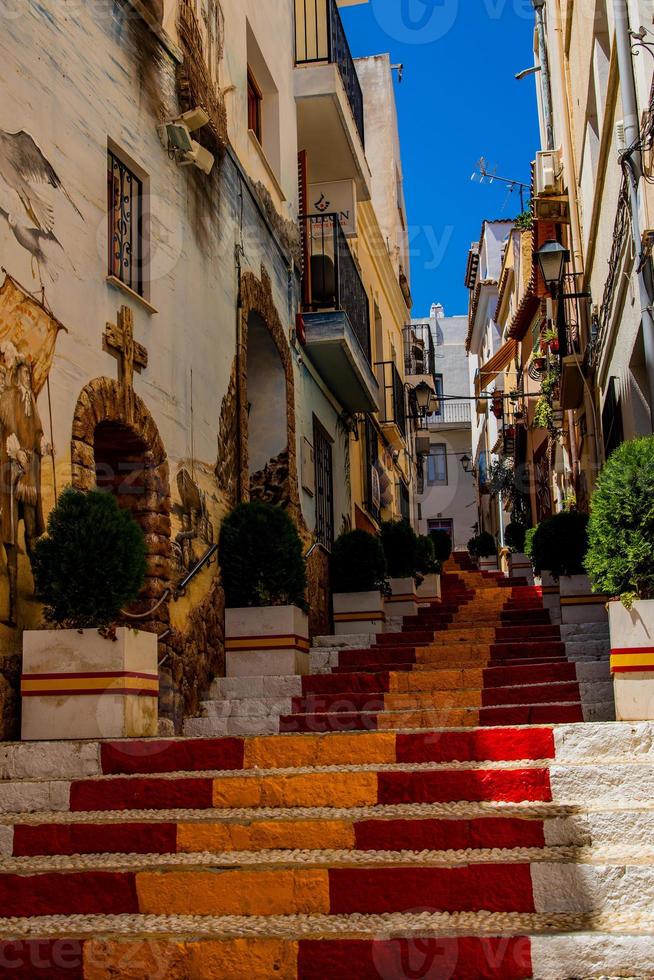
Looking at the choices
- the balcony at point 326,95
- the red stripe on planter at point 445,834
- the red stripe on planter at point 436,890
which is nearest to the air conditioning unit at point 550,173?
the balcony at point 326,95

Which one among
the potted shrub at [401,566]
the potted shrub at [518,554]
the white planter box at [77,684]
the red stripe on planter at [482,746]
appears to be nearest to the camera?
Answer: the red stripe on planter at [482,746]

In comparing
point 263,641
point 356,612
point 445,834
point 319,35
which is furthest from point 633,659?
point 319,35

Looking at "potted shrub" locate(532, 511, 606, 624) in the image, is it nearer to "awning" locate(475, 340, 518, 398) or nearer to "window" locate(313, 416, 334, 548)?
"window" locate(313, 416, 334, 548)

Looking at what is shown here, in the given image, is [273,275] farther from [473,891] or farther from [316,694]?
[473,891]

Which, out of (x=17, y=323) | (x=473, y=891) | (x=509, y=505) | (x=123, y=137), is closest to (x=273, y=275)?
(x=123, y=137)

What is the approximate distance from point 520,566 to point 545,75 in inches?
369

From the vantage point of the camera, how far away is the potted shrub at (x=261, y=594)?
10211 mm

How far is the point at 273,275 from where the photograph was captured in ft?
43.7

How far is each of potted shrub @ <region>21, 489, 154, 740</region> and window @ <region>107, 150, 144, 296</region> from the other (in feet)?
7.76

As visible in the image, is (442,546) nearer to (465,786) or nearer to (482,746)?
(482,746)

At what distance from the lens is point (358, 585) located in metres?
13.8

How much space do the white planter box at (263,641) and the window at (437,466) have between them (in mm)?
38645

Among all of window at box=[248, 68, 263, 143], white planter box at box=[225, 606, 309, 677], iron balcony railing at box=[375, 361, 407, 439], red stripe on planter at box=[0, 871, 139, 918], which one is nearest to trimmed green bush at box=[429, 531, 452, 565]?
iron balcony railing at box=[375, 361, 407, 439]

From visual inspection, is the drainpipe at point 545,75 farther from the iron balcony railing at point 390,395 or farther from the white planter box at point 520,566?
the white planter box at point 520,566
